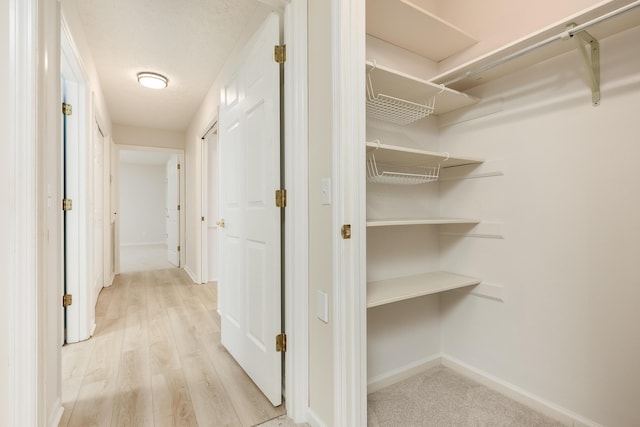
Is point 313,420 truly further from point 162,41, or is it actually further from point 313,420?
point 162,41

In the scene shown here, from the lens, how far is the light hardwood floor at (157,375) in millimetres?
1535

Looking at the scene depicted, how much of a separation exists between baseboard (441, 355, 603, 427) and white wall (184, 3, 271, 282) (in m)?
3.03

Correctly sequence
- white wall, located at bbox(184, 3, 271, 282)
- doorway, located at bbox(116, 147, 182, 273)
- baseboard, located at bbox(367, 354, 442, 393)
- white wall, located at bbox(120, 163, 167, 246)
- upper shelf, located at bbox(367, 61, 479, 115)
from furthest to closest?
white wall, located at bbox(120, 163, 167, 246) < doorway, located at bbox(116, 147, 182, 273) < white wall, located at bbox(184, 3, 271, 282) < baseboard, located at bbox(367, 354, 442, 393) < upper shelf, located at bbox(367, 61, 479, 115)

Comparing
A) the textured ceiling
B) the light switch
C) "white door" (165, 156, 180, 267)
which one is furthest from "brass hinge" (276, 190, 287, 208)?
"white door" (165, 156, 180, 267)

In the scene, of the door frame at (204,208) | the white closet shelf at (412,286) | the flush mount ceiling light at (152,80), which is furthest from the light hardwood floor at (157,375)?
the flush mount ceiling light at (152,80)

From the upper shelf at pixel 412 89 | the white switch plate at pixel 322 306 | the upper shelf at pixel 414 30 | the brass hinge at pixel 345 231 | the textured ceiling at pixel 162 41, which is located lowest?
the white switch plate at pixel 322 306

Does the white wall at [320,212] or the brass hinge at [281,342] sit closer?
the white wall at [320,212]

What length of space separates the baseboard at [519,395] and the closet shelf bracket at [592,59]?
1498mm

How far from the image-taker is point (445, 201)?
205 centimetres

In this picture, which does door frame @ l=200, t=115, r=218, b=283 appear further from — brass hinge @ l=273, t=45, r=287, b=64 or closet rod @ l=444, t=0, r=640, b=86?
closet rod @ l=444, t=0, r=640, b=86

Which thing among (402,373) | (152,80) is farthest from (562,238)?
(152,80)

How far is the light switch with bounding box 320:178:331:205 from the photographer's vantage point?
1.29 meters

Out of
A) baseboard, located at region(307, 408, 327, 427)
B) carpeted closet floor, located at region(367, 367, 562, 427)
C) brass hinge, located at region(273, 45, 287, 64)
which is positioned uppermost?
brass hinge, located at region(273, 45, 287, 64)

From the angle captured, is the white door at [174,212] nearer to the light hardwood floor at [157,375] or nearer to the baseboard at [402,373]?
the light hardwood floor at [157,375]
